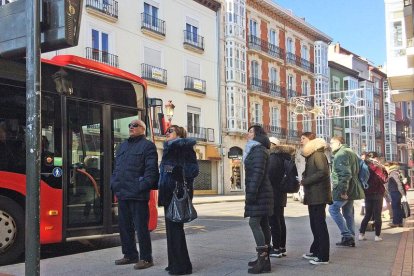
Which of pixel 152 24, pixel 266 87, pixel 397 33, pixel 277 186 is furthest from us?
pixel 266 87

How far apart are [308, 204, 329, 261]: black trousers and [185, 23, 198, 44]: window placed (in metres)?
28.1

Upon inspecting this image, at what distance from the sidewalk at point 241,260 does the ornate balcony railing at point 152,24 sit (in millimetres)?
22324

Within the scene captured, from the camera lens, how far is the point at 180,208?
19.7 ft

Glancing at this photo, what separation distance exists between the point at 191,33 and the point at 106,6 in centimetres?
817

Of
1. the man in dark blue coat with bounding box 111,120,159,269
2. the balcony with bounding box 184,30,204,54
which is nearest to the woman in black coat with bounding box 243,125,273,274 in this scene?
the man in dark blue coat with bounding box 111,120,159,269

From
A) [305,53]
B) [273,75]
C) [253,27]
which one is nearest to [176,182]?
[253,27]

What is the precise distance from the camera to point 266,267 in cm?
630

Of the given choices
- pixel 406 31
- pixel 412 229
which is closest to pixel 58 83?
pixel 412 229

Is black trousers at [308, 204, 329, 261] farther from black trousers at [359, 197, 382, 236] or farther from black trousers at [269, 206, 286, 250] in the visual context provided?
black trousers at [359, 197, 382, 236]

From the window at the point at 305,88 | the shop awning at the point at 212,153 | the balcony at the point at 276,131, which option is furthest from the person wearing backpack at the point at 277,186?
the window at the point at 305,88

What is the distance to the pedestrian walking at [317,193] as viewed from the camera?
6824 millimetres

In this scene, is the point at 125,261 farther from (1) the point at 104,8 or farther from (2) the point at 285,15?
(2) the point at 285,15

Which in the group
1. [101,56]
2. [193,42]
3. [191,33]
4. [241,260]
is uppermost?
[191,33]

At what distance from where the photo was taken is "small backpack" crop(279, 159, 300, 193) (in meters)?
7.32
